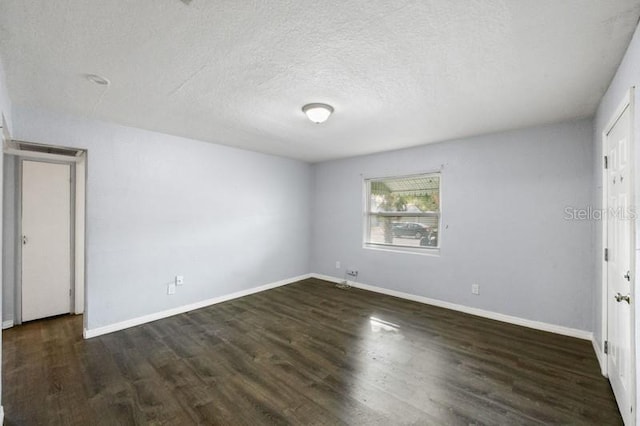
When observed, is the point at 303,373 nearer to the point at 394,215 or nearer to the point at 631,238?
the point at 631,238

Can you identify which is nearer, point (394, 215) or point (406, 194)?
point (406, 194)

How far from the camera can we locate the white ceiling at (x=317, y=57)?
1.47 meters

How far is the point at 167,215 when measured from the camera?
12.3 feet

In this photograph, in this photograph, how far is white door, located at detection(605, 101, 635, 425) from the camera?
1701mm

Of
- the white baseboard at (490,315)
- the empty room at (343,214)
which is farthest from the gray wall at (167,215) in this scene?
the white baseboard at (490,315)

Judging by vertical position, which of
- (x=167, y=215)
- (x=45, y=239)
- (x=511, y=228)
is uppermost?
(x=167, y=215)

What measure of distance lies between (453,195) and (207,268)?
3.76 m

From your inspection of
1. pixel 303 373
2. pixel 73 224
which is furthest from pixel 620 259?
pixel 73 224

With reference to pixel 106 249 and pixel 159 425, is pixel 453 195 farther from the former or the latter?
pixel 106 249

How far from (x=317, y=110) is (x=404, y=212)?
2605 millimetres

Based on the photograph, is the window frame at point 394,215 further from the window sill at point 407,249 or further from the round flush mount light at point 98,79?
the round flush mount light at point 98,79

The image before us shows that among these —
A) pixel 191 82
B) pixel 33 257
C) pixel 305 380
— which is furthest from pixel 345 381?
pixel 33 257

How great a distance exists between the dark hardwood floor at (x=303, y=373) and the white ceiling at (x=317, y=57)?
242 centimetres

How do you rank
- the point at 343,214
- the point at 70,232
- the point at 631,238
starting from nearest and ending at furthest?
1. the point at 631,238
2. the point at 70,232
3. the point at 343,214
